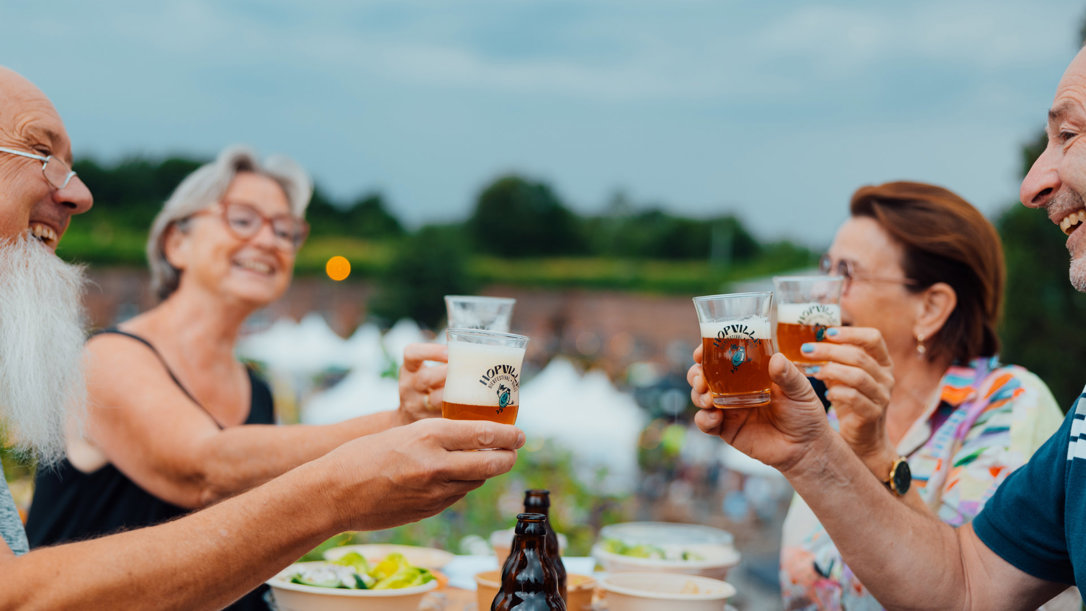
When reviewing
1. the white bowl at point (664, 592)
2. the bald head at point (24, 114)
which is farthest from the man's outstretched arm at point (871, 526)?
the bald head at point (24, 114)

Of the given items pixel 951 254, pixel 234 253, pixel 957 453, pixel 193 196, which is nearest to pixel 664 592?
pixel 957 453

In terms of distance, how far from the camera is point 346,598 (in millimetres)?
1883

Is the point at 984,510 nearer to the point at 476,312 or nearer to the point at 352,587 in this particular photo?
the point at 476,312

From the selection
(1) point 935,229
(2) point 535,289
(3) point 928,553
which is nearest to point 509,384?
(3) point 928,553

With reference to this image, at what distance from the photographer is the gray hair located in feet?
10.9

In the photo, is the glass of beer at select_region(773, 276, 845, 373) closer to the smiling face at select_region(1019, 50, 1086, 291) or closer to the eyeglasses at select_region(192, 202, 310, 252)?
the smiling face at select_region(1019, 50, 1086, 291)

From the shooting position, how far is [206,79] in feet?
179

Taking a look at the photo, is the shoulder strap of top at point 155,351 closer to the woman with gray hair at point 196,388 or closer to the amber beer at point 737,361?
the woman with gray hair at point 196,388

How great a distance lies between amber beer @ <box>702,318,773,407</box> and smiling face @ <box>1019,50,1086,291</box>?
29.1 inches

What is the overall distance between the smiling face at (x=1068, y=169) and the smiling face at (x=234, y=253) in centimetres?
269

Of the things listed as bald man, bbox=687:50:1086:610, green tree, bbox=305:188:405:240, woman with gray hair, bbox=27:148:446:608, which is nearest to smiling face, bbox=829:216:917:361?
bald man, bbox=687:50:1086:610

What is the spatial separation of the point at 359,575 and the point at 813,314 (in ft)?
4.64

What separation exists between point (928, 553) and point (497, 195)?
234 ft

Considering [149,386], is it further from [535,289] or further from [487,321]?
[535,289]
